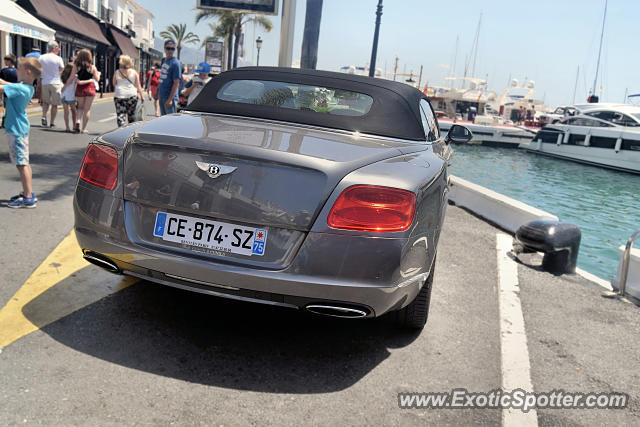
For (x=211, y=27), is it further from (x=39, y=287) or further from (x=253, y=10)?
(x=39, y=287)

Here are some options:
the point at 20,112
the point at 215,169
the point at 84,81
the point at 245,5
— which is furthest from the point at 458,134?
the point at 84,81

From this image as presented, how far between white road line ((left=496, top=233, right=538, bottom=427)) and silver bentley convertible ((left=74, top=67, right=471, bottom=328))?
727 mm

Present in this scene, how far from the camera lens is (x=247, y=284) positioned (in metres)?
2.75

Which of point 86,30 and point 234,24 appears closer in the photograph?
point 86,30

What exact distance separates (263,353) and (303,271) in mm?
661

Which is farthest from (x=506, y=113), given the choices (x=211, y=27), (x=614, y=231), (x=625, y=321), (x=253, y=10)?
(x=625, y=321)

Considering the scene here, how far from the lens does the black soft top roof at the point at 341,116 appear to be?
3.65m

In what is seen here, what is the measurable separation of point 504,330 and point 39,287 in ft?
9.85

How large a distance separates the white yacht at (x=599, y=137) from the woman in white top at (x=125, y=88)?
31.2m

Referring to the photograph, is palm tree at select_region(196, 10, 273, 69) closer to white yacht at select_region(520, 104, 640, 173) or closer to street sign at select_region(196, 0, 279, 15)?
white yacht at select_region(520, 104, 640, 173)

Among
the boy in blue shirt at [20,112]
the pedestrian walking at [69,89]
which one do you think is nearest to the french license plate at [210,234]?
the boy in blue shirt at [20,112]

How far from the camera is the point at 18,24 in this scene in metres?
18.0

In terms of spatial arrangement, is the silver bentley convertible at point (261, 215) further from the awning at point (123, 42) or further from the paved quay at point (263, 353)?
the awning at point (123, 42)

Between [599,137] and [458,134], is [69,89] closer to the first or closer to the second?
[458,134]
